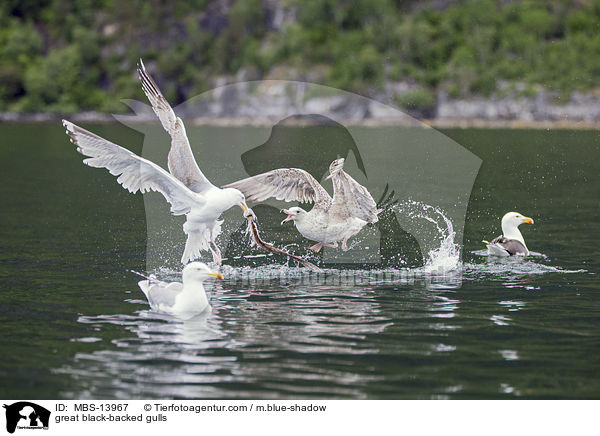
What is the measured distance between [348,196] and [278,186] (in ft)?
5.12

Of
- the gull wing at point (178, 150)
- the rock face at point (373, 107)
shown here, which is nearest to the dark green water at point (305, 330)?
the gull wing at point (178, 150)

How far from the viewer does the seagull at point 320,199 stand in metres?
18.9

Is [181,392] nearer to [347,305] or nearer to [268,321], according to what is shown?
[268,321]

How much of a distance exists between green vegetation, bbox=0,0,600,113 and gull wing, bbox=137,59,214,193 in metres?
137

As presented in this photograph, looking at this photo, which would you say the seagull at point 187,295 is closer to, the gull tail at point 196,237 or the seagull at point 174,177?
the seagull at point 174,177

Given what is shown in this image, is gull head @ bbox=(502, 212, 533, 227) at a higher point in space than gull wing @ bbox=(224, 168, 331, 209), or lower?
lower

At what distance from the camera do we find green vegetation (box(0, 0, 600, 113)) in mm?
161250

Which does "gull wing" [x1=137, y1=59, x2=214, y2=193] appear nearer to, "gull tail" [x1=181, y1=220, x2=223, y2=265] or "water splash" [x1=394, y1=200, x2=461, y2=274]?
"gull tail" [x1=181, y1=220, x2=223, y2=265]

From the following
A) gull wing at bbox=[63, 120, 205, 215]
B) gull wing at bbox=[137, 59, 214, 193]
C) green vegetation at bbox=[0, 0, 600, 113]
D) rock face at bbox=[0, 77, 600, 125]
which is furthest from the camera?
green vegetation at bbox=[0, 0, 600, 113]

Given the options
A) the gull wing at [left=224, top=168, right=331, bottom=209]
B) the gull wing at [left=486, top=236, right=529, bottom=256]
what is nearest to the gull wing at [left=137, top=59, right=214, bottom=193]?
the gull wing at [left=224, top=168, right=331, bottom=209]

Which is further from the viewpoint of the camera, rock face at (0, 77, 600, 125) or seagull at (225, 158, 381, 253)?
rock face at (0, 77, 600, 125)

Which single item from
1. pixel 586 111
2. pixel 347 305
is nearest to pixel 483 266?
pixel 347 305
